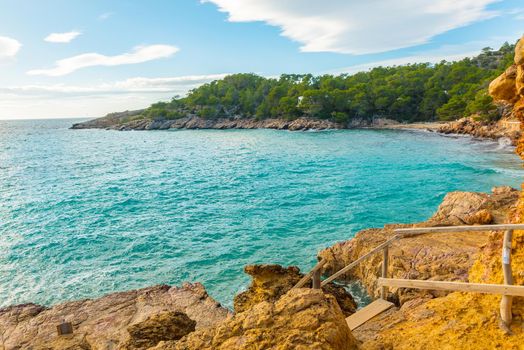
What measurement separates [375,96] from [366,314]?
293 feet

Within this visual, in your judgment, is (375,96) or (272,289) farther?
(375,96)

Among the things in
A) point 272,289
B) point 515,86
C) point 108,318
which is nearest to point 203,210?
point 108,318

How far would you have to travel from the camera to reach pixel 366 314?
6891mm

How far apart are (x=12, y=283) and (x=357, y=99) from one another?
84.8 metres

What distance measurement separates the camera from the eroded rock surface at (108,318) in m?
7.57

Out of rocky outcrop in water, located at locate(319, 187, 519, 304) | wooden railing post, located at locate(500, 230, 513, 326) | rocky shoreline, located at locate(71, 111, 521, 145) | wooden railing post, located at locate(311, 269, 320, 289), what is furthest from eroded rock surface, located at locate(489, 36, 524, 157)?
rocky shoreline, located at locate(71, 111, 521, 145)

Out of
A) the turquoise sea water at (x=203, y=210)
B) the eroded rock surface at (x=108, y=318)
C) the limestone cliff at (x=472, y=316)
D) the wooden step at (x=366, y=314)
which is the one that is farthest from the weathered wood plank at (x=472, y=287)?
the turquoise sea water at (x=203, y=210)

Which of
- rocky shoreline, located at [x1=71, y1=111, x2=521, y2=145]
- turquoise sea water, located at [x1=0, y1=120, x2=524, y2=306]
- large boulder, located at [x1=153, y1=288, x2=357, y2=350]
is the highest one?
rocky shoreline, located at [x1=71, y1=111, x2=521, y2=145]

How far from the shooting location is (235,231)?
2030cm

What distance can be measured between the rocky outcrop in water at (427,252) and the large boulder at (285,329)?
4.24 metres

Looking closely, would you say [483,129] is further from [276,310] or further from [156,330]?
[276,310]

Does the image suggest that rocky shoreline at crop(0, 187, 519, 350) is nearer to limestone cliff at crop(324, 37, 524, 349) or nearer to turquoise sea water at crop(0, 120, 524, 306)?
limestone cliff at crop(324, 37, 524, 349)

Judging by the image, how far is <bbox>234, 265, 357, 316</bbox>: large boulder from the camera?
916 centimetres

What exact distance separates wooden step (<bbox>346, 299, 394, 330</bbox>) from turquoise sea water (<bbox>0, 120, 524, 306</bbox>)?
6889 millimetres
